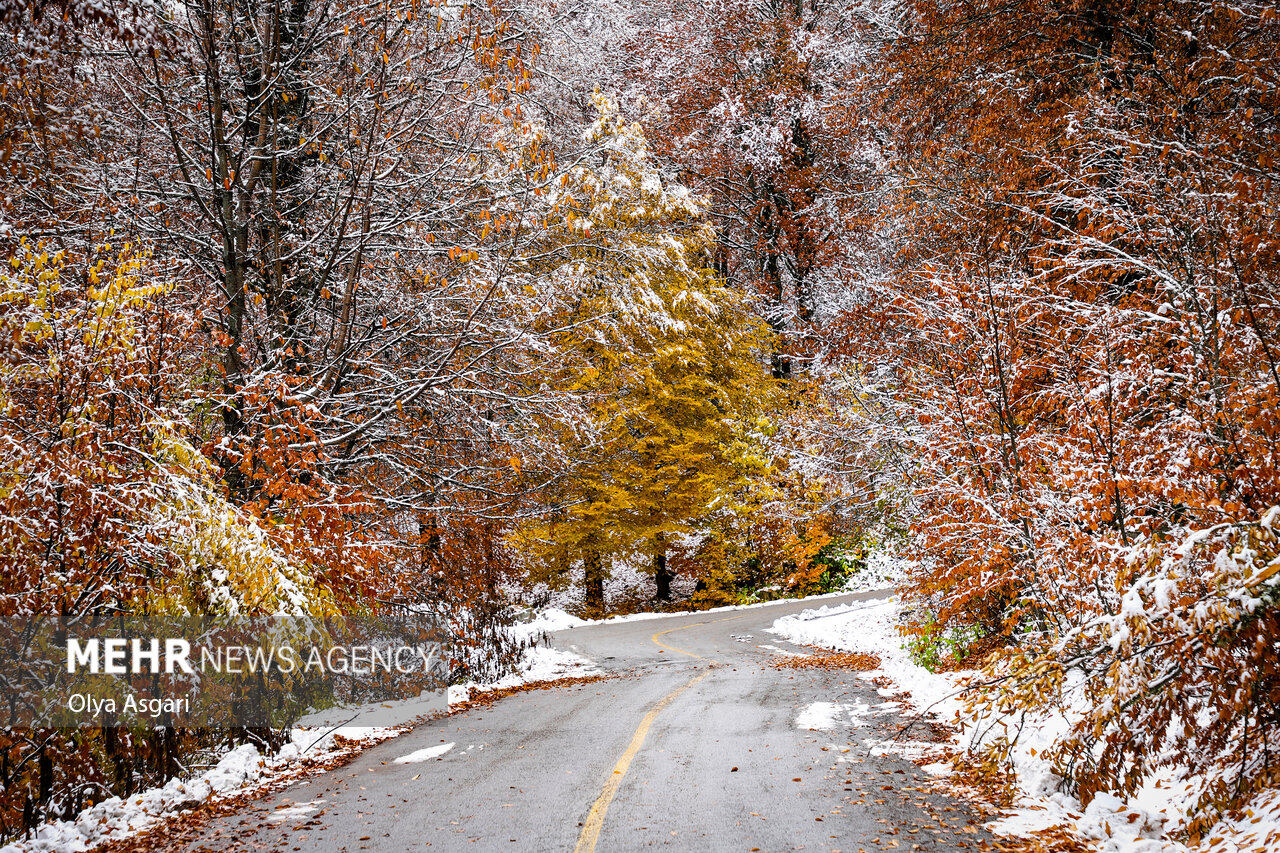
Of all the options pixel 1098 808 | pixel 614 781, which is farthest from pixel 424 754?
pixel 1098 808

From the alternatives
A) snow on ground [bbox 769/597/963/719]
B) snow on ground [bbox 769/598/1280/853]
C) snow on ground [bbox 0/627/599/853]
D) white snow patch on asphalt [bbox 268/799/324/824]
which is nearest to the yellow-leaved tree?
snow on ground [bbox 769/597/963/719]

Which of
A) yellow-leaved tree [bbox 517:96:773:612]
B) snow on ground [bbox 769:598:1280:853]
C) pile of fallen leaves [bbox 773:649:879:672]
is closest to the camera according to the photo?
snow on ground [bbox 769:598:1280:853]

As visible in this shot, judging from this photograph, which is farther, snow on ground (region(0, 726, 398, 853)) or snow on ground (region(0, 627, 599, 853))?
snow on ground (region(0, 627, 599, 853))

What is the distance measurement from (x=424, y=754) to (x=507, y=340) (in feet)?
15.1

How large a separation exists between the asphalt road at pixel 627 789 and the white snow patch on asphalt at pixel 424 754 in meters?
0.12

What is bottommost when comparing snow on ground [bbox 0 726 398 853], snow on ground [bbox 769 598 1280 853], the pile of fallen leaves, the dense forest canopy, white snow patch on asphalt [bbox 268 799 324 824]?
the pile of fallen leaves

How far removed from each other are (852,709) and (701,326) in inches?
685

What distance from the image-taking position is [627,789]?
6828 millimetres

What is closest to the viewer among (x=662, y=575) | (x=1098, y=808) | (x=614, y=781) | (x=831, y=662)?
(x=1098, y=808)

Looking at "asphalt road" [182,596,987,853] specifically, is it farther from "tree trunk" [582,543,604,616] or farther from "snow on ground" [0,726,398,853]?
"tree trunk" [582,543,604,616]

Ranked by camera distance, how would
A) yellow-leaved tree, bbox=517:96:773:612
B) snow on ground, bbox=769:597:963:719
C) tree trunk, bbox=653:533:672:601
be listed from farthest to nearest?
1. tree trunk, bbox=653:533:672:601
2. yellow-leaved tree, bbox=517:96:773:612
3. snow on ground, bbox=769:597:963:719

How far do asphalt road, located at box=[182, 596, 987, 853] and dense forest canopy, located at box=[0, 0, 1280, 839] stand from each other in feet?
4.56

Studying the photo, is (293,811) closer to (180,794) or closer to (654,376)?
(180,794)

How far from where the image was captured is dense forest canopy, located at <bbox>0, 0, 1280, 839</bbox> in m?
5.18
